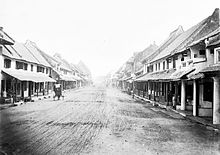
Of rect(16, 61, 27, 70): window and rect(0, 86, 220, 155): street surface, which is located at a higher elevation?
rect(16, 61, 27, 70): window

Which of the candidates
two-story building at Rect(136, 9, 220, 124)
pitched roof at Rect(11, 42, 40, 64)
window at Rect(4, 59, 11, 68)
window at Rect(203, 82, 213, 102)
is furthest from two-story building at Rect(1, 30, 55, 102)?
window at Rect(203, 82, 213, 102)

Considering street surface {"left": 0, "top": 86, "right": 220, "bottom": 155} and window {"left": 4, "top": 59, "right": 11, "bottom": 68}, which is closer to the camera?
street surface {"left": 0, "top": 86, "right": 220, "bottom": 155}

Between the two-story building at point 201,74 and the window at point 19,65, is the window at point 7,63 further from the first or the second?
the two-story building at point 201,74

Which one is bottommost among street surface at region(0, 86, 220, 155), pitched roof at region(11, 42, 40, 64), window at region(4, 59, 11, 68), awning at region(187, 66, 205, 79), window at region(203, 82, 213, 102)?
street surface at region(0, 86, 220, 155)

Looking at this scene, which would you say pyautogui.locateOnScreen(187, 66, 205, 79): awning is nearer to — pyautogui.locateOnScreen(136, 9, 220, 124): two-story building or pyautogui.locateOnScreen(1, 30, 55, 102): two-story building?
pyautogui.locateOnScreen(136, 9, 220, 124): two-story building

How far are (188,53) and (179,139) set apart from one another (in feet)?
33.9

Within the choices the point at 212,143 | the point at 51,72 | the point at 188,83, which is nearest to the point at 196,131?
the point at 212,143

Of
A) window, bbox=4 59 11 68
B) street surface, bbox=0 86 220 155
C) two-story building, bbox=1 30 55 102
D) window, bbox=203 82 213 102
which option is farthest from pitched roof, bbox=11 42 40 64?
window, bbox=203 82 213 102

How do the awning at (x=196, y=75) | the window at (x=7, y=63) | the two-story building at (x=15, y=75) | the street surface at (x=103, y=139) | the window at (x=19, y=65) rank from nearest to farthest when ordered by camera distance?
the street surface at (x=103, y=139) → the awning at (x=196, y=75) → the two-story building at (x=15, y=75) → the window at (x=7, y=63) → the window at (x=19, y=65)

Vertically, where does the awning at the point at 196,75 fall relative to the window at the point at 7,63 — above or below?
below

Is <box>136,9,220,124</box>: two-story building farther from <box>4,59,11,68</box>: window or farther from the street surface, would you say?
<box>4,59,11,68</box>: window

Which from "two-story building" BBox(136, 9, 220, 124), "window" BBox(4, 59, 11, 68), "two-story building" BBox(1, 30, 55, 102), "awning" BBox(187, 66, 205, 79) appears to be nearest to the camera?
"two-story building" BBox(136, 9, 220, 124)

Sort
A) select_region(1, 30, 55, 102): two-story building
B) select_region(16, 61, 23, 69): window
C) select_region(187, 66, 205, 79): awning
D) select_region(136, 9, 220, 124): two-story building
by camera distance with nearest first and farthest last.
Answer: select_region(136, 9, 220, 124): two-story building < select_region(187, 66, 205, 79): awning < select_region(1, 30, 55, 102): two-story building < select_region(16, 61, 23, 69): window

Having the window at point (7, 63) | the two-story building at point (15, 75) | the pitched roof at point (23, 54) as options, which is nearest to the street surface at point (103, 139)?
the two-story building at point (15, 75)
